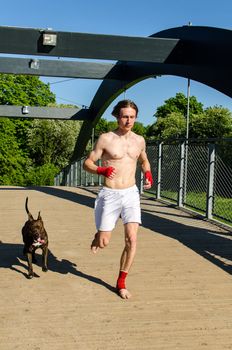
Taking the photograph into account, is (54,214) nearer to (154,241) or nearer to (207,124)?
(154,241)

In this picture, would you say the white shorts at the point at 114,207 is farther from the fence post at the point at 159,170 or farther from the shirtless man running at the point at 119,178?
the fence post at the point at 159,170

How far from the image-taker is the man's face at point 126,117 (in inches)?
167

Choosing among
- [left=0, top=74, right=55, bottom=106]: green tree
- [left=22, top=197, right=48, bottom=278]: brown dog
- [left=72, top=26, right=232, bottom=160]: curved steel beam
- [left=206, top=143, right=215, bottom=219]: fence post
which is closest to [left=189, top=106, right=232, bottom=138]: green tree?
[left=0, top=74, right=55, bottom=106]: green tree

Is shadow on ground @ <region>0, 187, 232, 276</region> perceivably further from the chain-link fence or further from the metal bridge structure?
the metal bridge structure

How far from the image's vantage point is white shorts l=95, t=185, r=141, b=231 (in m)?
4.34

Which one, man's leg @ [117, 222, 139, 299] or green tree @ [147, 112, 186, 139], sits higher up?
green tree @ [147, 112, 186, 139]

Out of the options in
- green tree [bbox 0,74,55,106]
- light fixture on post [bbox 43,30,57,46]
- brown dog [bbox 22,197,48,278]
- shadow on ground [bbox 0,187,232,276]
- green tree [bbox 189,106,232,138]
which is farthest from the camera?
green tree [bbox 0,74,55,106]

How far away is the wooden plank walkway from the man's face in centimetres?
170

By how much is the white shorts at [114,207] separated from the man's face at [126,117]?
62 cm

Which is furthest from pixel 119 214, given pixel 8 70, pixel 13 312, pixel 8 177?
pixel 8 177

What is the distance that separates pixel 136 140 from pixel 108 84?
51.4ft

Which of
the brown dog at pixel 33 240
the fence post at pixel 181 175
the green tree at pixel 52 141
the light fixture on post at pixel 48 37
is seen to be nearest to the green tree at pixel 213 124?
the green tree at pixel 52 141

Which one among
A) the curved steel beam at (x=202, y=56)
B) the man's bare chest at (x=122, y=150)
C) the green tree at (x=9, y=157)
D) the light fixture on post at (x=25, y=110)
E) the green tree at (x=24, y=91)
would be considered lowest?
the green tree at (x=9, y=157)

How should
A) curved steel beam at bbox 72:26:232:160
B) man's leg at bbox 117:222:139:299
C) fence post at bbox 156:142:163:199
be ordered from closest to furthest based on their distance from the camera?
man's leg at bbox 117:222:139:299, curved steel beam at bbox 72:26:232:160, fence post at bbox 156:142:163:199
